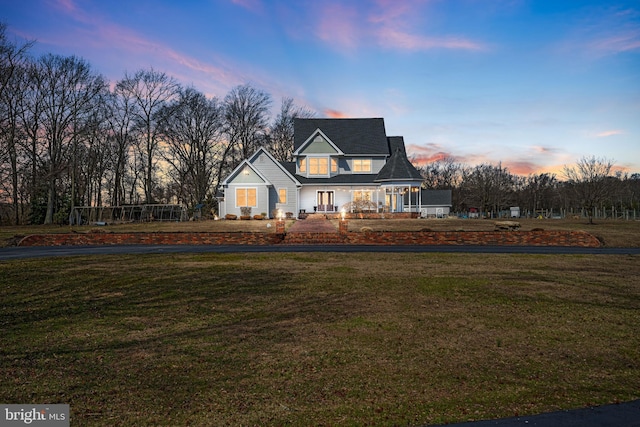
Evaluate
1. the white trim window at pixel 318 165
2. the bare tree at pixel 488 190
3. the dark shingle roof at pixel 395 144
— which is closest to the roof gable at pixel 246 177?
the white trim window at pixel 318 165

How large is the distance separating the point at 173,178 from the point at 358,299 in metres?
56.5

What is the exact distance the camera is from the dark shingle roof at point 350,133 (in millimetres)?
43844

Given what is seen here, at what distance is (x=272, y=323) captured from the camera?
754 centimetres

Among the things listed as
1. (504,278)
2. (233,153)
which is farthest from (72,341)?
(233,153)

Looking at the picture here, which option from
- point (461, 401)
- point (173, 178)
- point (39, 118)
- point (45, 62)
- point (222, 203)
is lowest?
point (461, 401)

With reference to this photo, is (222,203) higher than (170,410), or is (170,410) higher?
(222,203)

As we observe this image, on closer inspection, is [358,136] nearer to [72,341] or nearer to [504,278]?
[504,278]

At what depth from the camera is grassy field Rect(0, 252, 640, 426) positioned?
4.64m

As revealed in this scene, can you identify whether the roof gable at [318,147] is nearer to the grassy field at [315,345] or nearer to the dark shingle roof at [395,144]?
the dark shingle roof at [395,144]

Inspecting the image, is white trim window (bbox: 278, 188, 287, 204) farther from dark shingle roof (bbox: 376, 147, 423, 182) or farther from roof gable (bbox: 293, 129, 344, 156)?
dark shingle roof (bbox: 376, 147, 423, 182)

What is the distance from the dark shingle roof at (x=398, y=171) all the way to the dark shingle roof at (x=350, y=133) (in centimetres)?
264

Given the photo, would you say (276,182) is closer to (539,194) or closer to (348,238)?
(348,238)
